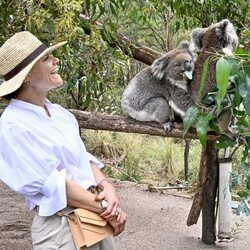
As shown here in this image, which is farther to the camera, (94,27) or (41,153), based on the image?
(94,27)

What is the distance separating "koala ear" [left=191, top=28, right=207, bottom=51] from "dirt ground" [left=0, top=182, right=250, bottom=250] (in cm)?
166

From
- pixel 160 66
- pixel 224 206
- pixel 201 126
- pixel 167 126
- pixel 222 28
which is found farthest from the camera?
pixel 224 206

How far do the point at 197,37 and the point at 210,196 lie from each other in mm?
1341

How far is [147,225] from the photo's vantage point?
498 centimetres

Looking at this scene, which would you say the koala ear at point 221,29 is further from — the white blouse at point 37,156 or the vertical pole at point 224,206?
the white blouse at point 37,156

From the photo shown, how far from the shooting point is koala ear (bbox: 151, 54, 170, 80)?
3.98m

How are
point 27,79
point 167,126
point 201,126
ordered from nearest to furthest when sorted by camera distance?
point 201,126
point 27,79
point 167,126

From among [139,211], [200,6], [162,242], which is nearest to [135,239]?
[162,242]

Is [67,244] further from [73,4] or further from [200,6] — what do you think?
[200,6]

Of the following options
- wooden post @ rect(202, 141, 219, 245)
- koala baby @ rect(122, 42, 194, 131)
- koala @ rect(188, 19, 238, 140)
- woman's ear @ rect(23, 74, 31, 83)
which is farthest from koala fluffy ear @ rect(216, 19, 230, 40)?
woman's ear @ rect(23, 74, 31, 83)

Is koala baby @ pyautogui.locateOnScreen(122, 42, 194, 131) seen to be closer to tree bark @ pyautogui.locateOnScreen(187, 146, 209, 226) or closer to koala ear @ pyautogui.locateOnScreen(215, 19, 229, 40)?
koala ear @ pyautogui.locateOnScreen(215, 19, 229, 40)

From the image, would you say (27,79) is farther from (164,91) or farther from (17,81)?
(164,91)

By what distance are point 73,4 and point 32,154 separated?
1.21 metres

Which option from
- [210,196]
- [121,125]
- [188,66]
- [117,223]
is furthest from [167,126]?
[117,223]
